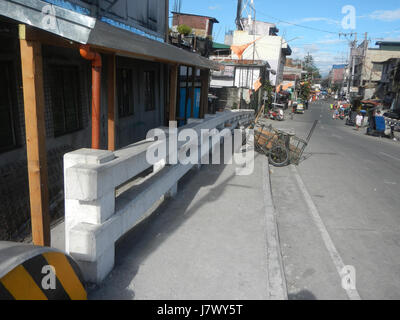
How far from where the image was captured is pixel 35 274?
Answer: 7.30ft

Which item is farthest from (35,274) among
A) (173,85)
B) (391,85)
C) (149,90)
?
(391,85)

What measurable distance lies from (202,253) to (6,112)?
14.0ft

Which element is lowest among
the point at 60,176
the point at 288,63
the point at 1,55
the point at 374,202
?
the point at 374,202

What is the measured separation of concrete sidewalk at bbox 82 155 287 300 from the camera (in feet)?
11.0

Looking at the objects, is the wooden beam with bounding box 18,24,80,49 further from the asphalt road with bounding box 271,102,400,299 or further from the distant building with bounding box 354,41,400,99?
the distant building with bounding box 354,41,400,99

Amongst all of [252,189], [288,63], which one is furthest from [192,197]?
[288,63]

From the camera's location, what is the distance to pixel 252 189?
694 centimetres

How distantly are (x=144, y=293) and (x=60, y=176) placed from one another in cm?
460

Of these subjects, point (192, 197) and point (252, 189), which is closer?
point (192, 197)

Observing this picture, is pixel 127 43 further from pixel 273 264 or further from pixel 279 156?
pixel 279 156

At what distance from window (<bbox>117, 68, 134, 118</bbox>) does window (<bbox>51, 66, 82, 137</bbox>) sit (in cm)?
227

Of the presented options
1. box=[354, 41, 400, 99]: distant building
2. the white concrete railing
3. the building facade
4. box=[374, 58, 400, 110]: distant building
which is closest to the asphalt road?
the white concrete railing

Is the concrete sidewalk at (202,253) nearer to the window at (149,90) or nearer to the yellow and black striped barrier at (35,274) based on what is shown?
the yellow and black striped barrier at (35,274)
